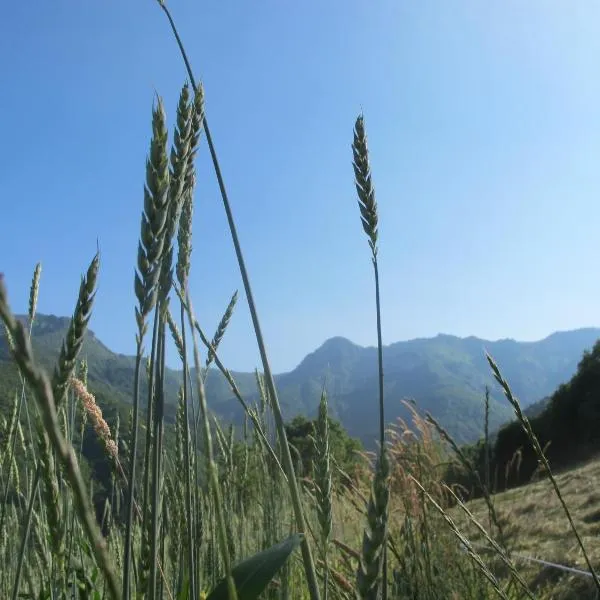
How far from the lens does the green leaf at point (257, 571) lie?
132cm

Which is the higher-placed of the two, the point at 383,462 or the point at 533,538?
the point at 383,462

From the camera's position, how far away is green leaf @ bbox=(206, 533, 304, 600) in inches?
51.9

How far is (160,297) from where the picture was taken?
1.11 m

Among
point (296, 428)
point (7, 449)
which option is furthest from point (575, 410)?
point (7, 449)

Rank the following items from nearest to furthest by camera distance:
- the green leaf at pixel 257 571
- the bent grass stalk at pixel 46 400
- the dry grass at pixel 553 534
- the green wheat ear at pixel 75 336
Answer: the bent grass stalk at pixel 46 400
the green wheat ear at pixel 75 336
the green leaf at pixel 257 571
the dry grass at pixel 553 534

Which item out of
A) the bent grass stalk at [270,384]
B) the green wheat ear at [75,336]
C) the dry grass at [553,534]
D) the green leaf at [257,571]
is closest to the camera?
the bent grass stalk at [270,384]

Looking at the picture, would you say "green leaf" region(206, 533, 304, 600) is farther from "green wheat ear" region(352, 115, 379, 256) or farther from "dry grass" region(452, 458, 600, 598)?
"dry grass" region(452, 458, 600, 598)

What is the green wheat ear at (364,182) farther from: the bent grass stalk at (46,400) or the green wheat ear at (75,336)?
the bent grass stalk at (46,400)

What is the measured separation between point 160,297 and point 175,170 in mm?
228

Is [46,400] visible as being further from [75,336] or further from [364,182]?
[364,182]

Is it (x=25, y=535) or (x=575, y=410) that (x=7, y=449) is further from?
(x=575, y=410)

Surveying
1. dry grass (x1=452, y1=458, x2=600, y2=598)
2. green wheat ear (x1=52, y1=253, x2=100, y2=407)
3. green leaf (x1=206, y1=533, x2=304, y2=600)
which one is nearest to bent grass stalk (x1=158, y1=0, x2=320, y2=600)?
green wheat ear (x1=52, y1=253, x2=100, y2=407)

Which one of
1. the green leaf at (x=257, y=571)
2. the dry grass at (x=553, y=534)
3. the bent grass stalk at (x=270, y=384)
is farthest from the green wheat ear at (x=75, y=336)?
the dry grass at (x=553, y=534)

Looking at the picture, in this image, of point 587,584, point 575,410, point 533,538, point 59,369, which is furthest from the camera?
point 575,410
